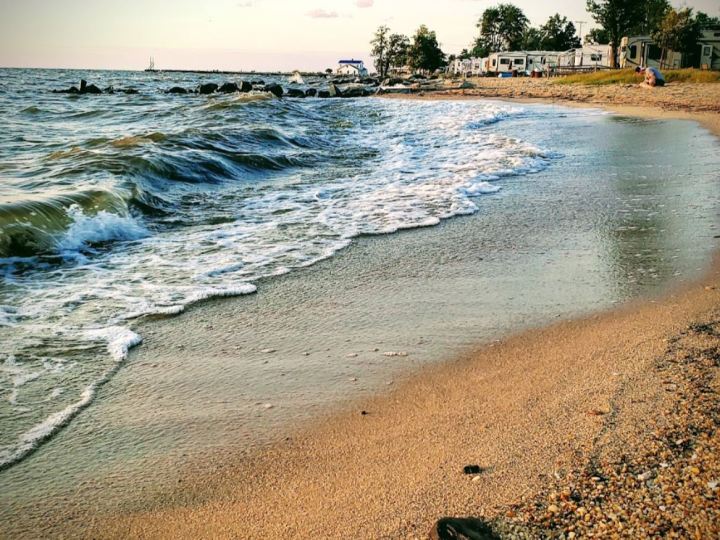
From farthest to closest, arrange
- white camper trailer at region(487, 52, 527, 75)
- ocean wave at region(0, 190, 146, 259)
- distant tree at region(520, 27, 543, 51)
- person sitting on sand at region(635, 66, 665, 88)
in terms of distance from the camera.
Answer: distant tree at region(520, 27, 543, 51) → white camper trailer at region(487, 52, 527, 75) → person sitting on sand at region(635, 66, 665, 88) → ocean wave at region(0, 190, 146, 259)

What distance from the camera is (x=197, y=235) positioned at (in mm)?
6516

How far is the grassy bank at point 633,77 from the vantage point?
3327 centimetres

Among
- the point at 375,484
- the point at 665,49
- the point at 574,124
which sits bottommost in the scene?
the point at 375,484

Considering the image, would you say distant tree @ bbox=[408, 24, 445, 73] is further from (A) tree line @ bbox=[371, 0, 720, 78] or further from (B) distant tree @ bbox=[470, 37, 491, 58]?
(B) distant tree @ bbox=[470, 37, 491, 58]

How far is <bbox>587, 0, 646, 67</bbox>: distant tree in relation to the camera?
5388cm

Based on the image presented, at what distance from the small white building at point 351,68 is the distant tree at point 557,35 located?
33.3 metres

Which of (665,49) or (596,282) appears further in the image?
(665,49)

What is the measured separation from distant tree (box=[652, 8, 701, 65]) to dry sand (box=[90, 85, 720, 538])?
5295 centimetres

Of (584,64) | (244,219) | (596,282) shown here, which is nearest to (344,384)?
(596,282)

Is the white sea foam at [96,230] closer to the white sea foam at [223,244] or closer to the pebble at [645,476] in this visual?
the white sea foam at [223,244]

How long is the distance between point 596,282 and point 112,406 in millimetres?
3599

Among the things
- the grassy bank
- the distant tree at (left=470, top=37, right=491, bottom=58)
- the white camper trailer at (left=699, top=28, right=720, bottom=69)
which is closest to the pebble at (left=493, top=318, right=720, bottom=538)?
the grassy bank

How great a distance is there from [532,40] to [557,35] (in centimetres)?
473

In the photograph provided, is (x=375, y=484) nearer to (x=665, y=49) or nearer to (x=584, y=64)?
(x=665, y=49)
